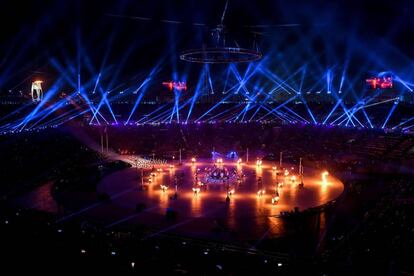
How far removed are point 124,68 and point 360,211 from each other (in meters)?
24.5

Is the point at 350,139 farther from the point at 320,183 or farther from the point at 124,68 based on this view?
the point at 124,68

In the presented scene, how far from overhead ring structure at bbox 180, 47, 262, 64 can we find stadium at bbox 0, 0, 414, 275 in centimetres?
14

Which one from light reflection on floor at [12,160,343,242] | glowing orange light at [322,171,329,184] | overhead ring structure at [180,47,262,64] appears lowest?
light reflection on floor at [12,160,343,242]

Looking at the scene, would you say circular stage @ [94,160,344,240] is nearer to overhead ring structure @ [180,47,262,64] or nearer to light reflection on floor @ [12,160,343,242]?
light reflection on floor @ [12,160,343,242]

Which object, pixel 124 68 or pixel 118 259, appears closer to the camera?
pixel 118 259

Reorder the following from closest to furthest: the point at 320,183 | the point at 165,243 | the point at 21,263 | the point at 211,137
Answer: the point at 21,263, the point at 165,243, the point at 320,183, the point at 211,137

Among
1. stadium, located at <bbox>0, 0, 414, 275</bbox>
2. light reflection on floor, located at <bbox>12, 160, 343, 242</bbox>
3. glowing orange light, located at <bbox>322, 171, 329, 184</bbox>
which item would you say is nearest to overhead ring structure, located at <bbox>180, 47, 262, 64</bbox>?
stadium, located at <bbox>0, 0, 414, 275</bbox>

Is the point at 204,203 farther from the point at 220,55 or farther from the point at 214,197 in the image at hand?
the point at 220,55

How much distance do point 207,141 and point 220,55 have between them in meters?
17.2

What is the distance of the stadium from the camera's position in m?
10.7

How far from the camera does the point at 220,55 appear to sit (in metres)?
24.0

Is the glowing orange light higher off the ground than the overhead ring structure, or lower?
lower

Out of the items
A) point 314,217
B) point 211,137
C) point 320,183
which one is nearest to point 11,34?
point 314,217

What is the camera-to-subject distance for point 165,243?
10.7 meters
